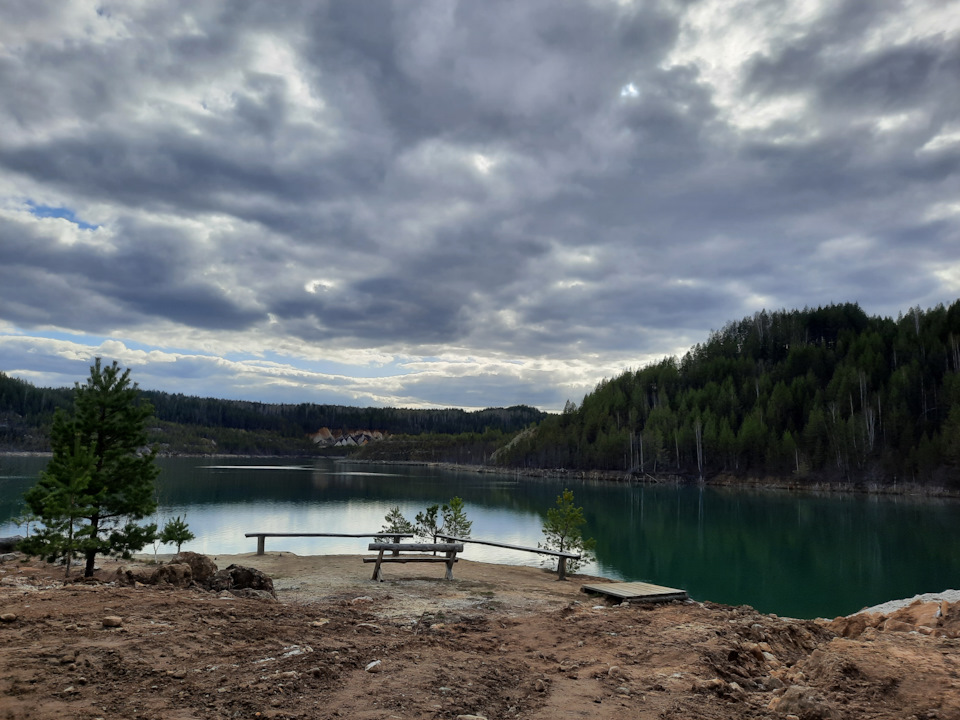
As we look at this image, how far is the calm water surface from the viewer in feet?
83.1

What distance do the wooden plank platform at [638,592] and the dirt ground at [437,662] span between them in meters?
2.14

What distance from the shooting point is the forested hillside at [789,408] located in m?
90.3

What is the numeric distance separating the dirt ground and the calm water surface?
7.60m

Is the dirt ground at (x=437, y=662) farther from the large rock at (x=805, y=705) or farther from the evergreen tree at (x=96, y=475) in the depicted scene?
the evergreen tree at (x=96, y=475)

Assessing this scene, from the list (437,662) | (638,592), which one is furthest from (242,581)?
(638,592)

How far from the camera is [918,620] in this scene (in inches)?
432

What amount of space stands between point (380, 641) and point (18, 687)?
3942mm

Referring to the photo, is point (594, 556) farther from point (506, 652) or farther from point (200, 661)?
point (200, 661)

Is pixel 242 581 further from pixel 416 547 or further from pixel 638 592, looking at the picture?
pixel 638 592

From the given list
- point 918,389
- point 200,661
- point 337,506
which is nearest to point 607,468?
point 918,389


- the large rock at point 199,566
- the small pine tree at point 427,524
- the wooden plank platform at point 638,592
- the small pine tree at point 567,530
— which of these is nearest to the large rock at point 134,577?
the large rock at point 199,566

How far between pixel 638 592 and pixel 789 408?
11213 cm

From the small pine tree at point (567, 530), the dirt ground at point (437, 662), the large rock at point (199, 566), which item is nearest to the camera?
the dirt ground at point (437, 662)

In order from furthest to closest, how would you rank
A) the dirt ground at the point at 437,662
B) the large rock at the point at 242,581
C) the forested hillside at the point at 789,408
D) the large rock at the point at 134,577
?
the forested hillside at the point at 789,408
the large rock at the point at 134,577
the large rock at the point at 242,581
the dirt ground at the point at 437,662
